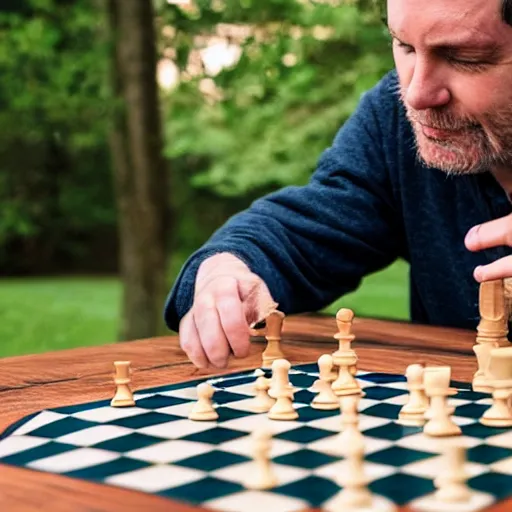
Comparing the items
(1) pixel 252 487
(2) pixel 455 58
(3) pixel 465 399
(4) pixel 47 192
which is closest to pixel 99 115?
(2) pixel 455 58

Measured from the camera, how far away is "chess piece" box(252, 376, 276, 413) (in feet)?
4.38

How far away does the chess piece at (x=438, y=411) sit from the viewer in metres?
1.18

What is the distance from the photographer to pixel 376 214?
224 cm

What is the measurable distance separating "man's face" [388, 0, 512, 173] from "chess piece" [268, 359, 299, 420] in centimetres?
57

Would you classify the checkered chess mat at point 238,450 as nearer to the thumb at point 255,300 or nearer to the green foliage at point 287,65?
the thumb at point 255,300

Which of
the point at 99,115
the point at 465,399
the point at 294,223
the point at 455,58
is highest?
the point at 99,115

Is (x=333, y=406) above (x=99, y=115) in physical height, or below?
below

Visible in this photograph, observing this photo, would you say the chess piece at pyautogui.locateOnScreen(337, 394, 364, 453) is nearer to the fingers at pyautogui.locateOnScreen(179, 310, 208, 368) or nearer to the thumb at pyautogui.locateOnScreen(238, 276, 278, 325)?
the fingers at pyautogui.locateOnScreen(179, 310, 208, 368)

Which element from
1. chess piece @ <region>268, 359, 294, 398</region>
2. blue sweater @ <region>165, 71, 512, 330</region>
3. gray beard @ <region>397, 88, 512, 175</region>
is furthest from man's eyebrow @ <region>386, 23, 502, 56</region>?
chess piece @ <region>268, 359, 294, 398</region>

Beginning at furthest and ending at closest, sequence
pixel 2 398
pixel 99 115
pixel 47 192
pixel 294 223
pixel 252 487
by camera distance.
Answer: pixel 47 192 < pixel 99 115 < pixel 294 223 < pixel 2 398 < pixel 252 487

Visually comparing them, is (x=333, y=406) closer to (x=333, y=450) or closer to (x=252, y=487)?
(x=333, y=450)

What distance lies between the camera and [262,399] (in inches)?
53.2

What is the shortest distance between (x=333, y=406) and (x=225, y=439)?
0.21 meters

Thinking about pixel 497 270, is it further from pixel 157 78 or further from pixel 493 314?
pixel 157 78
